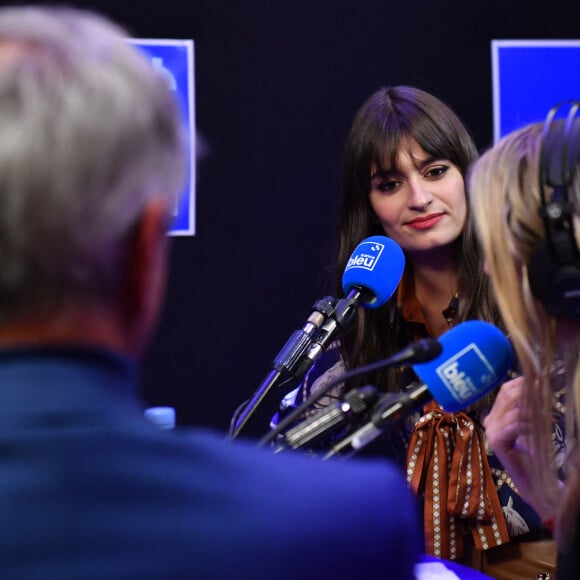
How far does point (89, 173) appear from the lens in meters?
0.59

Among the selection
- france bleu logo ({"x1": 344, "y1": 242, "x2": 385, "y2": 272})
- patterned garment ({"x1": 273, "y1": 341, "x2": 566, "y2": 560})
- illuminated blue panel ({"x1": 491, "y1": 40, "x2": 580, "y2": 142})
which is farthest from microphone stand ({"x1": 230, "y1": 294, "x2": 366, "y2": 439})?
illuminated blue panel ({"x1": 491, "y1": 40, "x2": 580, "y2": 142})

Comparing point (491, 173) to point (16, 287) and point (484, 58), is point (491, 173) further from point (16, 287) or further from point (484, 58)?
point (484, 58)

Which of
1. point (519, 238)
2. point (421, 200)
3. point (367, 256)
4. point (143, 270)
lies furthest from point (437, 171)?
point (143, 270)

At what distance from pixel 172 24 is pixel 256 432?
122cm

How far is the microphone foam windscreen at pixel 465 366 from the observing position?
108cm

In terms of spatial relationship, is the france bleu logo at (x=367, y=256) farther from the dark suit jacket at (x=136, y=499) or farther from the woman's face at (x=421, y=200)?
the dark suit jacket at (x=136, y=499)

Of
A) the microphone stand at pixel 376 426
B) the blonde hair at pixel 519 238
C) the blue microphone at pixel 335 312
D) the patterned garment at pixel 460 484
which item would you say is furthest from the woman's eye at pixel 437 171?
the microphone stand at pixel 376 426

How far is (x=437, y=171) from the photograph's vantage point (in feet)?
6.57

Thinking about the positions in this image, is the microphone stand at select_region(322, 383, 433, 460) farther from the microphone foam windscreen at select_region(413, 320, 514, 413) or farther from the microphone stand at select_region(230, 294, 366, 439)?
the microphone stand at select_region(230, 294, 366, 439)

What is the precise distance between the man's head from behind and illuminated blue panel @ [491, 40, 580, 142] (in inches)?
90.0

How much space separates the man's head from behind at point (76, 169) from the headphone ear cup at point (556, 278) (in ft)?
1.82

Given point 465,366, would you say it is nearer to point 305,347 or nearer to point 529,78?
point 305,347

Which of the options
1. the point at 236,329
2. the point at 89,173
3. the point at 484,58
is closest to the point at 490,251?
the point at 89,173

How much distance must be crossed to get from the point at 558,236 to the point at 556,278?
1.9 inches
